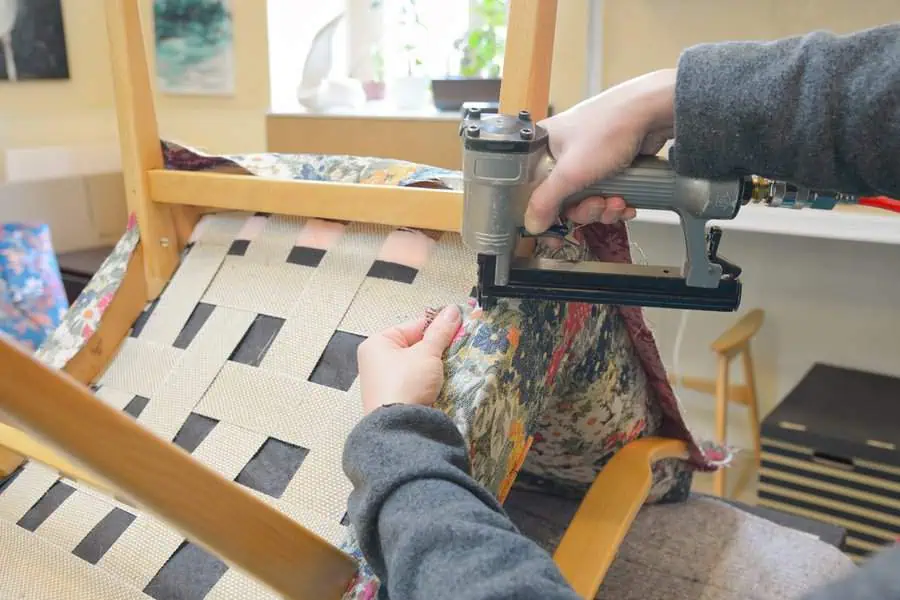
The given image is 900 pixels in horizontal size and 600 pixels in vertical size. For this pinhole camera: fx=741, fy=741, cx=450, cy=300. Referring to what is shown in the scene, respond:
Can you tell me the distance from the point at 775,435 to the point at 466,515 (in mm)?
1079

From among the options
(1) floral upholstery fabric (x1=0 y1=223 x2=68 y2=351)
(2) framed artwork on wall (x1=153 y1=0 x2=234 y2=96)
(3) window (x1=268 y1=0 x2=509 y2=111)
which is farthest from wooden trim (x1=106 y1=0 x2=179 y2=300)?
(2) framed artwork on wall (x1=153 y1=0 x2=234 y2=96)

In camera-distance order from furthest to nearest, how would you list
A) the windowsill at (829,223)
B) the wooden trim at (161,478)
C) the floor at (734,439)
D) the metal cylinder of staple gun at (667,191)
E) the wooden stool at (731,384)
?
the floor at (734,439) < the wooden stool at (731,384) < the windowsill at (829,223) < the metal cylinder of staple gun at (667,191) < the wooden trim at (161,478)

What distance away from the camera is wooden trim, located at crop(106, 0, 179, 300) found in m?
0.89

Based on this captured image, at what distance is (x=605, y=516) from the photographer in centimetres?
76

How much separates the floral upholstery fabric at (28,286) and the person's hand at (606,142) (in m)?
1.18

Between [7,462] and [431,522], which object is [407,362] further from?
[7,462]

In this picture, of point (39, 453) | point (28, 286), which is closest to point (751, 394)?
point (39, 453)

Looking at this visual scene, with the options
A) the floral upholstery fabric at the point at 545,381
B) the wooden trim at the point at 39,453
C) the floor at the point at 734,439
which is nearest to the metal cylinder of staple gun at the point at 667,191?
the floral upholstery fabric at the point at 545,381

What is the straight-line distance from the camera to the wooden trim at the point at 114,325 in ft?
2.88

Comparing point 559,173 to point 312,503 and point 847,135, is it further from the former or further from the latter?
point 312,503

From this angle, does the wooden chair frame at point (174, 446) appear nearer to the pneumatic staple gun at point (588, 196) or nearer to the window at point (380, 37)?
the pneumatic staple gun at point (588, 196)

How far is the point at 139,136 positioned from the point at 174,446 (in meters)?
0.60

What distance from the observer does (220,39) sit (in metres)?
1.94

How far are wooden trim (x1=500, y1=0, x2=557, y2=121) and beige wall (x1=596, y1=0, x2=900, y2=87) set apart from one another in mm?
962
